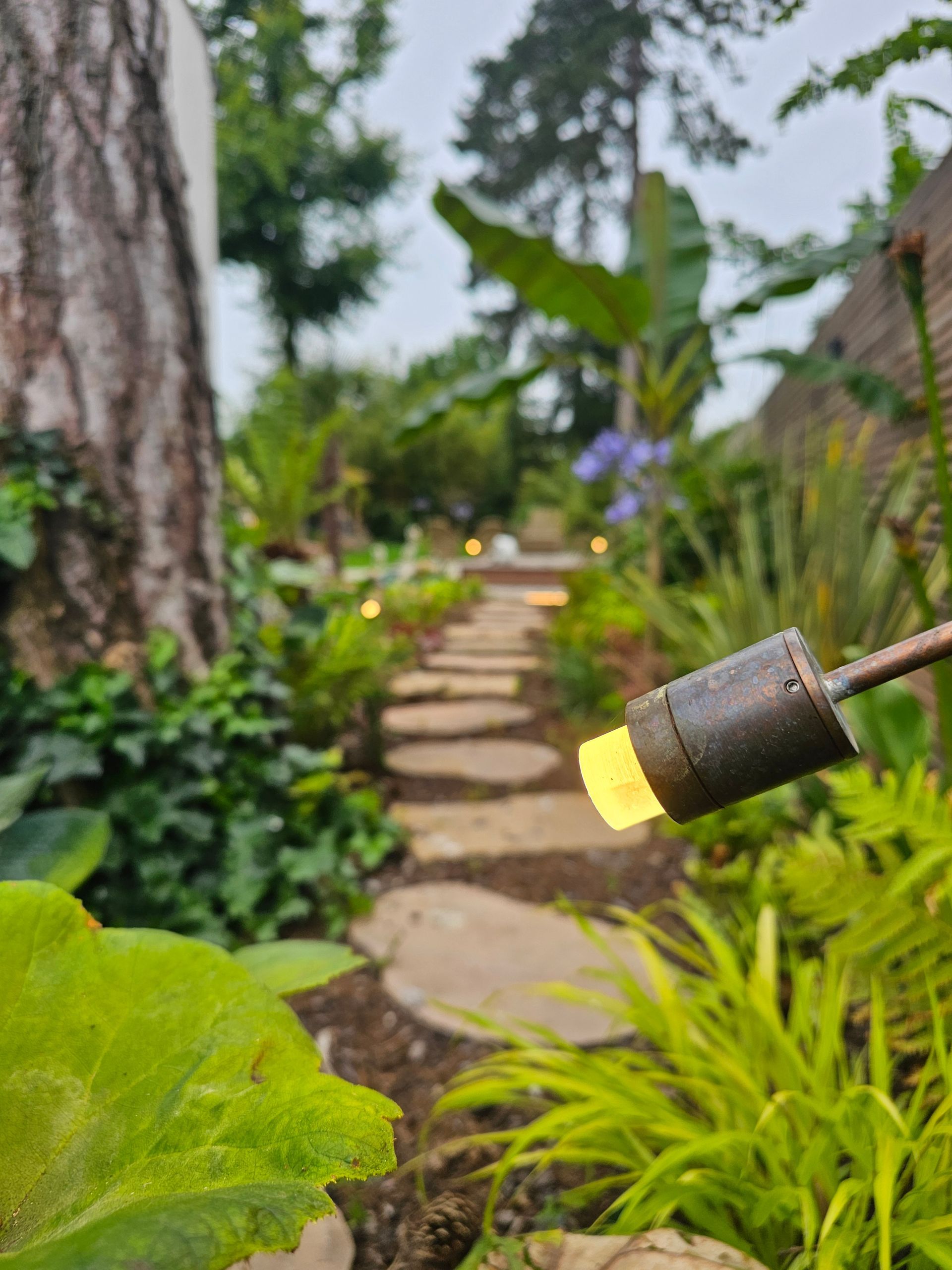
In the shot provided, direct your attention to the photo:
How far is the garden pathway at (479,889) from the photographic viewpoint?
146 cm

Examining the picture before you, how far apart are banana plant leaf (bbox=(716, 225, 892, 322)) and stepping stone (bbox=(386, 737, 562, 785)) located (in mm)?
2040

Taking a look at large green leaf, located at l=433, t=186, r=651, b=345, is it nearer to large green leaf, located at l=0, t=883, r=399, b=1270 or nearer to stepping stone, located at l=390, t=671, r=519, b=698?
stepping stone, located at l=390, t=671, r=519, b=698

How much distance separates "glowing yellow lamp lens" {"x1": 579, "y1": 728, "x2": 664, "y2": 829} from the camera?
45 centimetres

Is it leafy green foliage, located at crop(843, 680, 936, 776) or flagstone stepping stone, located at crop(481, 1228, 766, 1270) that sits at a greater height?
leafy green foliage, located at crop(843, 680, 936, 776)

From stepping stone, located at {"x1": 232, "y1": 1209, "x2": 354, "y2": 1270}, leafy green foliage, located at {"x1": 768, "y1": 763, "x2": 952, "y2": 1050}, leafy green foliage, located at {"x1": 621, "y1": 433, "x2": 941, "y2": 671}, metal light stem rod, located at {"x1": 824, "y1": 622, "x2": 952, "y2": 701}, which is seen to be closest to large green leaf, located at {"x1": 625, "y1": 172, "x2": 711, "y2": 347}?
leafy green foliage, located at {"x1": 621, "y1": 433, "x2": 941, "y2": 671}

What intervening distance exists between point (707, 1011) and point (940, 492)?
1.00 metres

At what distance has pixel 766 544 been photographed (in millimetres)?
3783

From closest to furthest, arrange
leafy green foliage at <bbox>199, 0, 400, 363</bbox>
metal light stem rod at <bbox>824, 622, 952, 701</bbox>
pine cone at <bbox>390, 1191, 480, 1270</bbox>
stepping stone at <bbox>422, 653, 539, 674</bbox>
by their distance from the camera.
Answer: metal light stem rod at <bbox>824, 622, 952, 701</bbox> → pine cone at <bbox>390, 1191, 480, 1270</bbox> → stepping stone at <bbox>422, 653, 539, 674</bbox> → leafy green foliage at <bbox>199, 0, 400, 363</bbox>

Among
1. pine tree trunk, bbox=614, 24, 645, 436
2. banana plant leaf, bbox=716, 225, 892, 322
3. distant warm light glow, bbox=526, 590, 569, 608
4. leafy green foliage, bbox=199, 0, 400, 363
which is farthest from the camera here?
leafy green foliage, bbox=199, 0, 400, 363

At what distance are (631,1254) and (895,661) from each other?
0.67 meters

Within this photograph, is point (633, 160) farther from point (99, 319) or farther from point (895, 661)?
point (895, 661)

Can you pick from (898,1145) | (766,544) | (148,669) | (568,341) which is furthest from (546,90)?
(898,1145)

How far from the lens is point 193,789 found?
152cm

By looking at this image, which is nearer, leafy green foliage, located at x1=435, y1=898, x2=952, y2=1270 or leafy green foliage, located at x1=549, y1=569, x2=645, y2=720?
leafy green foliage, located at x1=435, y1=898, x2=952, y2=1270
